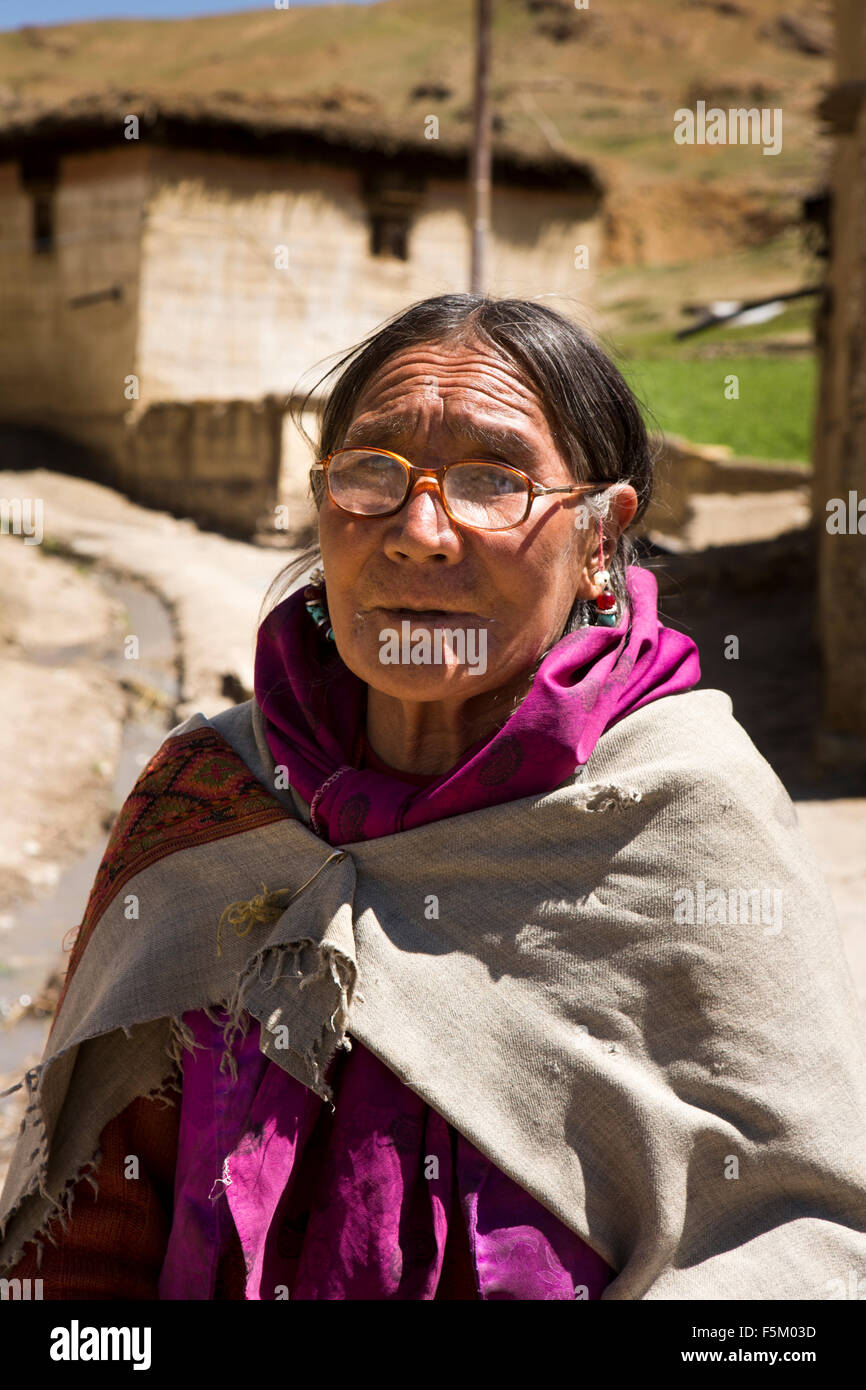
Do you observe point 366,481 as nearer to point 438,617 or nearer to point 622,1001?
point 438,617

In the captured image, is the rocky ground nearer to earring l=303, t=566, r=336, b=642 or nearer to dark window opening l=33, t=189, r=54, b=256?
earring l=303, t=566, r=336, b=642

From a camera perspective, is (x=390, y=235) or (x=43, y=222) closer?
(x=43, y=222)

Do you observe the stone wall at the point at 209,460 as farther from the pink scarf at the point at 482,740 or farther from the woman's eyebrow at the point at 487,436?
the woman's eyebrow at the point at 487,436

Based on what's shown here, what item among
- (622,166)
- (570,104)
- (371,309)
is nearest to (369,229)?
(371,309)

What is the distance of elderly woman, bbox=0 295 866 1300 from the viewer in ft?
5.35

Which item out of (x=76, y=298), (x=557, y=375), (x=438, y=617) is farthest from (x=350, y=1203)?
(x=76, y=298)

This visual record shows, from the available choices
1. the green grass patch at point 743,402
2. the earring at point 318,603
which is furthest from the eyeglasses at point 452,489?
the green grass patch at point 743,402

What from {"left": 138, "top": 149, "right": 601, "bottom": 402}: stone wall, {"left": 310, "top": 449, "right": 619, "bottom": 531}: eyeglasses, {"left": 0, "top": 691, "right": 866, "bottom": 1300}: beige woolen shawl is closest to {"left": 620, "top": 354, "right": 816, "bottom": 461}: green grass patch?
{"left": 138, "top": 149, "right": 601, "bottom": 402}: stone wall

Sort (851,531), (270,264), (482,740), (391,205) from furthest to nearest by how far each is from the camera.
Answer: (391,205), (270,264), (851,531), (482,740)

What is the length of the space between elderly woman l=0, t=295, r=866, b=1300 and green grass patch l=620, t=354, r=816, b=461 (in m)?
19.8

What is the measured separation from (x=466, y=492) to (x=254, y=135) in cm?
1559

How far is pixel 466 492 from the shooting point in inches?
67.0

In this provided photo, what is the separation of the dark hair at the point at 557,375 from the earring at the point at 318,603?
0.51 feet
